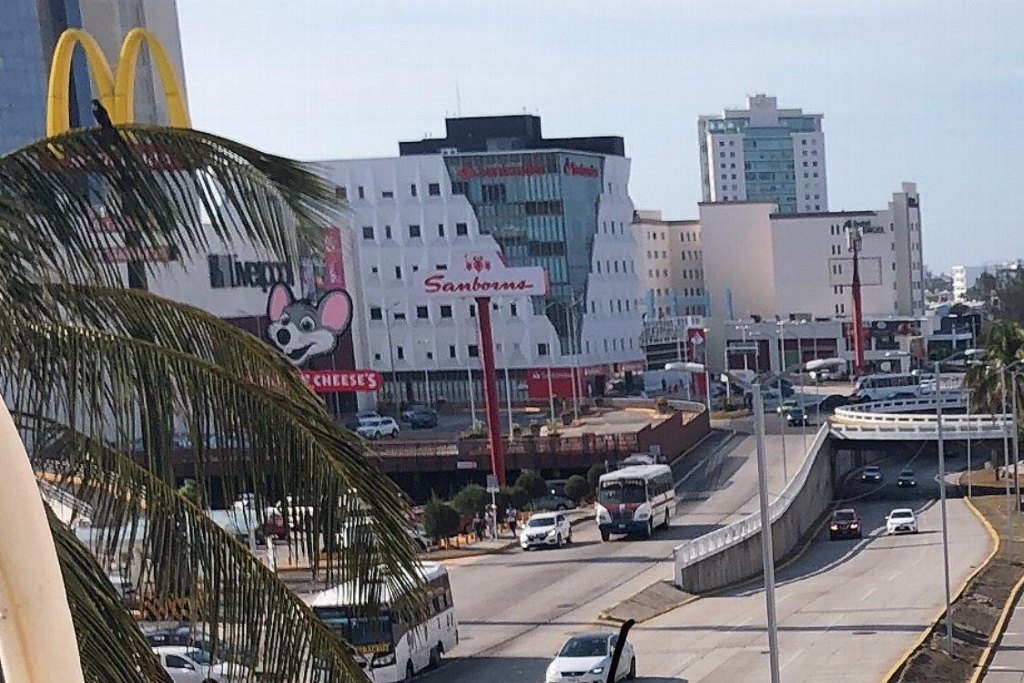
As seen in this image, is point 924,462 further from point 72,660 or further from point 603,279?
point 72,660

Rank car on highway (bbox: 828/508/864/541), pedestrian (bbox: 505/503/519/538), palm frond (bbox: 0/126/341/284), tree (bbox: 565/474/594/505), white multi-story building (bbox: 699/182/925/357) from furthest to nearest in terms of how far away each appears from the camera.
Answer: white multi-story building (bbox: 699/182/925/357)
tree (bbox: 565/474/594/505)
car on highway (bbox: 828/508/864/541)
pedestrian (bbox: 505/503/519/538)
palm frond (bbox: 0/126/341/284)

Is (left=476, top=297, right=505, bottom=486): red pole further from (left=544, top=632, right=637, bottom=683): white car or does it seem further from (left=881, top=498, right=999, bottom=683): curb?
(left=544, top=632, right=637, bottom=683): white car

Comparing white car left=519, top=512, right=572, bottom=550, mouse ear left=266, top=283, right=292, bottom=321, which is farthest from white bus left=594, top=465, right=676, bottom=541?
mouse ear left=266, top=283, right=292, bottom=321

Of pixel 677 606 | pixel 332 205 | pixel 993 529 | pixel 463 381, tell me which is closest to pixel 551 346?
pixel 463 381

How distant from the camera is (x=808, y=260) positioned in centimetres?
11769

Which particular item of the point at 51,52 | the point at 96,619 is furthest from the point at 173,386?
the point at 51,52

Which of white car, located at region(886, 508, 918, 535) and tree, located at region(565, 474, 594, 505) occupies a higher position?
tree, located at region(565, 474, 594, 505)

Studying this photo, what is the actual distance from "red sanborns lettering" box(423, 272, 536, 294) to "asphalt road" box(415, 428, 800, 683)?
39.8 feet

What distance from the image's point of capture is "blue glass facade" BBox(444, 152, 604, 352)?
9075cm

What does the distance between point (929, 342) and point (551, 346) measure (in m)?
32.6

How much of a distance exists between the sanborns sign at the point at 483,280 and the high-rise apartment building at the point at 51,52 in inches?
1022

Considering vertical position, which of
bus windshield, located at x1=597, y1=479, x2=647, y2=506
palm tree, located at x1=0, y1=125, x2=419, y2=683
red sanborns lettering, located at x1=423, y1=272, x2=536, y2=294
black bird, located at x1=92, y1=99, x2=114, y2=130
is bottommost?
bus windshield, located at x1=597, y1=479, x2=647, y2=506

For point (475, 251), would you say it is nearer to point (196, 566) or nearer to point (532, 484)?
point (532, 484)

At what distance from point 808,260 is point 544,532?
7718 centimetres
